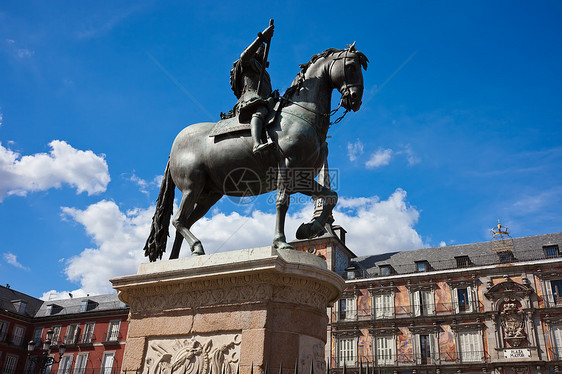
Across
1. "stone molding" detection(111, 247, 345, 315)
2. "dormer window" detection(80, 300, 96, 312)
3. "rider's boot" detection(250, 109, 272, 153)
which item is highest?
"dormer window" detection(80, 300, 96, 312)

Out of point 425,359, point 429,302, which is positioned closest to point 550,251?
point 429,302

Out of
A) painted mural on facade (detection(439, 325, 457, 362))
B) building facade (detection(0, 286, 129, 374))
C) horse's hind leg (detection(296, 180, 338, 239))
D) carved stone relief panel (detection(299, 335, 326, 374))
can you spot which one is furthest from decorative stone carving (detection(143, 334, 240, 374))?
building facade (detection(0, 286, 129, 374))

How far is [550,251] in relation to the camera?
1626 inches

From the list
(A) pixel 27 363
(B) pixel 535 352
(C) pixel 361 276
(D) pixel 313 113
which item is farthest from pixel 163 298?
(A) pixel 27 363

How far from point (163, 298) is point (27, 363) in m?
50.7

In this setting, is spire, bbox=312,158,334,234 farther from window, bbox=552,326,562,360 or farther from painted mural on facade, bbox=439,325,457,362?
painted mural on facade, bbox=439,325,457,362

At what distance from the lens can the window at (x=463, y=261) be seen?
43.5 m

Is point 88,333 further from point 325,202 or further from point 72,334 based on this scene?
point 325,202

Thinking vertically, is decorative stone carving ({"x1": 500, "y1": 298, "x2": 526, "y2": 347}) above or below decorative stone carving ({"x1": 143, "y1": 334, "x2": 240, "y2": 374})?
above

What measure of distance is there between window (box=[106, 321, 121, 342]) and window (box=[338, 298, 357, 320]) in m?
21.7

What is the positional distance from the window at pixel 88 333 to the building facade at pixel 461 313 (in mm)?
23808

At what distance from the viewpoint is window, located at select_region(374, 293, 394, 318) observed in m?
43.8

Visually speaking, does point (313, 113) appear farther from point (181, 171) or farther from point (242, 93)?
point (181, 171)

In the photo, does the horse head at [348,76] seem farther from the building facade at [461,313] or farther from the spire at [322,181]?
the building facade at [461,313]
